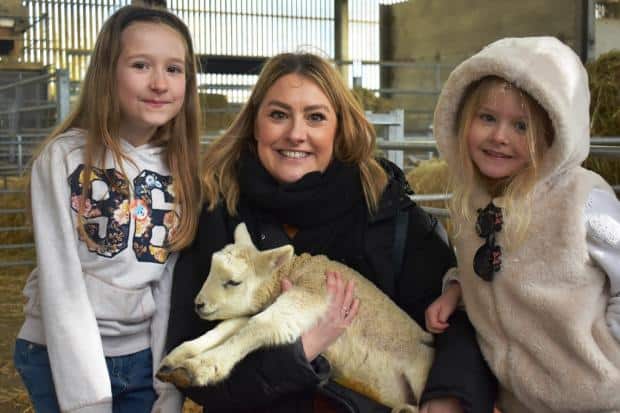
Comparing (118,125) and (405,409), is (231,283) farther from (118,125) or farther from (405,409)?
(118,125)

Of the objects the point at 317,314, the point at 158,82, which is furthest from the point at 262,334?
the point at 158,82

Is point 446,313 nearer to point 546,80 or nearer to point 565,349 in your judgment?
point 565,349

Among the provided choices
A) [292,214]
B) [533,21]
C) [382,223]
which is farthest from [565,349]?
[533,21]

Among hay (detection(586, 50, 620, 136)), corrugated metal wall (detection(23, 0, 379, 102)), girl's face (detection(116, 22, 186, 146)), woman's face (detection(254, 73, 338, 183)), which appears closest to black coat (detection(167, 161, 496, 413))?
woman's face (detection(254, 73, 338, 183))

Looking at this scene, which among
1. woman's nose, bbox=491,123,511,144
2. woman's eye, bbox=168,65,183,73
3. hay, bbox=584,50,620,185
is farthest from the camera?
hay, bbox=584,50,620,185

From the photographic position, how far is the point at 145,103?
66.6 inches

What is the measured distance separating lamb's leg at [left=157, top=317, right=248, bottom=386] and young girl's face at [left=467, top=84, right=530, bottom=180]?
53cm

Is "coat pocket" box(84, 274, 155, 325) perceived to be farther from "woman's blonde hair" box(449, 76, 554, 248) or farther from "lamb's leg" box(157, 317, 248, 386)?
"woman's blonde hair" box(449, 76, 554, 248)

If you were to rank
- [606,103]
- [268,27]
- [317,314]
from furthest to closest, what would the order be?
[268,27] → [606,103] → [317,314]

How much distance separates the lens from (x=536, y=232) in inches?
52.1

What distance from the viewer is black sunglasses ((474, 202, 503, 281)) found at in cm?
136

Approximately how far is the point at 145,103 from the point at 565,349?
1.01 m

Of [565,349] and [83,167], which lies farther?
[83,167]

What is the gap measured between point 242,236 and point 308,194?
17cm
